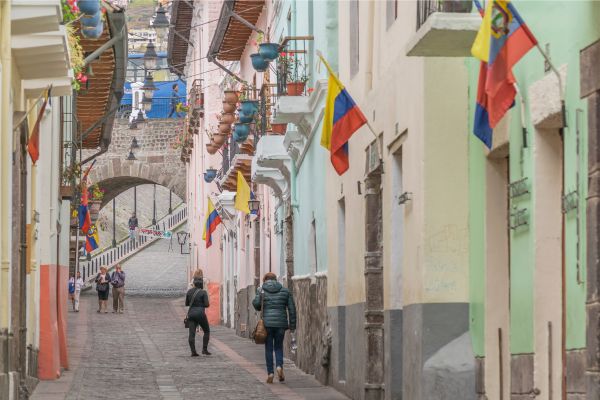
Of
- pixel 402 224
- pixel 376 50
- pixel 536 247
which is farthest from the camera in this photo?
pixel 376 50

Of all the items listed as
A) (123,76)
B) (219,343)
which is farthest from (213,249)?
(123,76)

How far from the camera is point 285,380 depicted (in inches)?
867

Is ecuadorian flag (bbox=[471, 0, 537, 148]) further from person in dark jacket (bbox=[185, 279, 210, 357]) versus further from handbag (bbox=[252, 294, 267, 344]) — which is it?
person in dark jacket (bbox=[185, 279, 210, 357])

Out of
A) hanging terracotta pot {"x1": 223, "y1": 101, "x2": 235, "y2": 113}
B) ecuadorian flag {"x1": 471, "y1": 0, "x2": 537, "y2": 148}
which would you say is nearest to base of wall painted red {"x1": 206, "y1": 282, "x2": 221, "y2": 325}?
hanging terracotta pot {"x1": 223, "y1": 101, "x2": 235, "y2": 113}

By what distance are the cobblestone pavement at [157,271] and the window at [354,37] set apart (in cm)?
4062

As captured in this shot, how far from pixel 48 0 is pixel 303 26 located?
1177 cm

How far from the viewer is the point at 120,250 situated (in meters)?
71.5

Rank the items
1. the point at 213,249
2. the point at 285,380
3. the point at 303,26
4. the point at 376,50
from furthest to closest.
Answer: the point at 213,249, the point at 303,26, the point at 285,380, the point at 376,50

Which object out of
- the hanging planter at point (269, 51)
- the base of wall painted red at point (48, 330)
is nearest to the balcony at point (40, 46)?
the base of wall painted red at point (48, 330)

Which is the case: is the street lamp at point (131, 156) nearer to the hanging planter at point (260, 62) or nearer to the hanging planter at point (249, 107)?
the hanging planter at point (249, 107)

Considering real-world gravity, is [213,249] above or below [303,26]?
below

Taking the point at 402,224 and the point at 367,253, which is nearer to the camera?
the point at 402,224

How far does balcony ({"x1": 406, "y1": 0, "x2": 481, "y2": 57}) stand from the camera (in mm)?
11133

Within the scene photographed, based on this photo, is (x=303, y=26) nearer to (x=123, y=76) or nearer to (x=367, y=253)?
(x=123, y=76)
